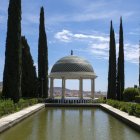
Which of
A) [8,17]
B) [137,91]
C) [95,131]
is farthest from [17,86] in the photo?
[137,91]

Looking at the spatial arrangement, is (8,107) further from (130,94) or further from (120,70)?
(120,70)

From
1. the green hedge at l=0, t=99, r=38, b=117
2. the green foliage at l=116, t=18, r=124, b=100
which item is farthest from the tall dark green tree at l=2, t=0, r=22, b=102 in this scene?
the green foliage at l=116, t=18, r=124, b=100

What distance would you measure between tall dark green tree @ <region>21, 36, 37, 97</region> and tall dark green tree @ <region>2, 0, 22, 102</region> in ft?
33.9

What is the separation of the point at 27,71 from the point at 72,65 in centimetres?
779

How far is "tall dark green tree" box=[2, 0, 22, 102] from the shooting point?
25297 millimetres

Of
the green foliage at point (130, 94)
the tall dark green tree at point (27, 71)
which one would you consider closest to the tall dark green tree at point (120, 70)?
the green foliage at point (130, 94)

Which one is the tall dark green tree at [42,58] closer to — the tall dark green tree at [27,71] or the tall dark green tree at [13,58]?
the tall dark green tree at [27,71]

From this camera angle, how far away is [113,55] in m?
39.2

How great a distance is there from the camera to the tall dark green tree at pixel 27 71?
3666 cm

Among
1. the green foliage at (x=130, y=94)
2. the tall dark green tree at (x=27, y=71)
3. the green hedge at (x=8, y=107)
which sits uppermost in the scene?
the tall dark green tree at (x=27, y=71)

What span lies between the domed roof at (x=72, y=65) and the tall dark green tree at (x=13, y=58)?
17.3 metres

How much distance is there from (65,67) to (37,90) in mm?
5643

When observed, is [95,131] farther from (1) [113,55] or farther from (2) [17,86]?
(1) [113,55]

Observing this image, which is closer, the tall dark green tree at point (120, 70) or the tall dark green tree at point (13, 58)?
the tall dark green tree at point (13, 58)
